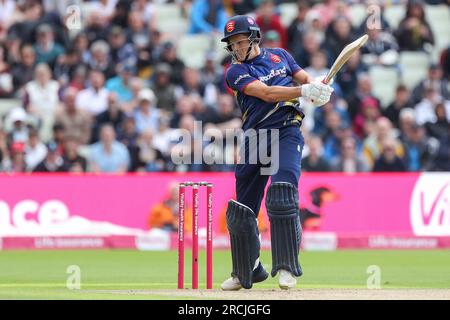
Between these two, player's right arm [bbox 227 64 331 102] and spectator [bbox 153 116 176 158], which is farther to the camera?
spectator [bbox 153 116 176 158]

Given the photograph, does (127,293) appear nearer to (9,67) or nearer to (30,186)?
(30,186)

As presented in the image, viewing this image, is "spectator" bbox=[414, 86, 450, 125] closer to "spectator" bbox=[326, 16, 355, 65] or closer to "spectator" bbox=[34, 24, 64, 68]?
"spectator" bbox=[326, 16, 355, 65]

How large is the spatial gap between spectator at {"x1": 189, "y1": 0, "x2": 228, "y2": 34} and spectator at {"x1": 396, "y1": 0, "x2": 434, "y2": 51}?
2861mm

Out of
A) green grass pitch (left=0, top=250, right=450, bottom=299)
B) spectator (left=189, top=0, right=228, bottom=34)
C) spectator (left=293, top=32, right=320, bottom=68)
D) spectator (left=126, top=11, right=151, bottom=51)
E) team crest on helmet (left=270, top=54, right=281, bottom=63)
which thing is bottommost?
green grass pitch (left=0, top=250, right=450, bottom=299)

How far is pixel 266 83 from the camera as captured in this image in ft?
32.5

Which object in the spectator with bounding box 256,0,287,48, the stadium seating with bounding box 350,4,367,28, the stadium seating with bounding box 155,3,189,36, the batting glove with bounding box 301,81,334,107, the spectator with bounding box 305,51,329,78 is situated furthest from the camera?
the stadium seating with bounding box 155,3,189,36

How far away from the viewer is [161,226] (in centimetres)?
1670

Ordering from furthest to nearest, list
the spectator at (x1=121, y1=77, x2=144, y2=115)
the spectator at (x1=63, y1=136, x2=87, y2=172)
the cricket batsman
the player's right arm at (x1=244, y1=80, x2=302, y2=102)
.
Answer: the spectator at (x1=121, y1=77, x2=144, y2=115) → the spectator at (x1=63, y1=136, x2=87, y2=172) → the cricket batsman → the player's right arm at (x1=244, y1=80, x2=302, y2=102)

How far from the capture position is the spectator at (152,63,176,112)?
743 inches

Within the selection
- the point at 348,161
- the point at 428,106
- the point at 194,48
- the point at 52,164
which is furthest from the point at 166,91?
the point at 428,106

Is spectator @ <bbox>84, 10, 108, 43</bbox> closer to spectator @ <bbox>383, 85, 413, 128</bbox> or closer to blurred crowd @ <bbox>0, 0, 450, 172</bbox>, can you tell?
blurred crowd @ <bbox>0, 0, 450, 172</bbox>

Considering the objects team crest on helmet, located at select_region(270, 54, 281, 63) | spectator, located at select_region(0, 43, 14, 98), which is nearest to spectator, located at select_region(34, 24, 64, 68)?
spectator, located at select_region(0, 43, 14, 98)

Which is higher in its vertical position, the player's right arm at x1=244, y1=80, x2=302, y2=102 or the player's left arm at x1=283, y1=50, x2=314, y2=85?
the player's left arm at x1=283, y1=50, x2=314, y2=85

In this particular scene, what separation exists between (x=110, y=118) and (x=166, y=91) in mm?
1144
